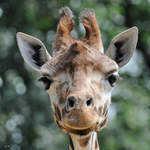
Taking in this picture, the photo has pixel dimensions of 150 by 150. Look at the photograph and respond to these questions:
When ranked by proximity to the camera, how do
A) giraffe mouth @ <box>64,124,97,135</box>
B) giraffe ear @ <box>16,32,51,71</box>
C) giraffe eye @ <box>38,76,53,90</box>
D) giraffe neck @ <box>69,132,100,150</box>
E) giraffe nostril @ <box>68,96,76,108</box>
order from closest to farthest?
giraffe nostril @ <box>68,96,76,108</box> → giraffe mouth @ <box>64,124,97,135</box> → giraffe neck @ <box>69,132,100,150</box> → giraffe eye @ <box>38,76,53,90</box> → giraffe ear @ <box>16,32,51,71</box>

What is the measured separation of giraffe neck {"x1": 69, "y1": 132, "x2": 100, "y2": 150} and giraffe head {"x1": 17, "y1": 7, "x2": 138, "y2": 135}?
165 millimetres

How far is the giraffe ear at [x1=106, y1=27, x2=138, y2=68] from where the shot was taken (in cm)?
607

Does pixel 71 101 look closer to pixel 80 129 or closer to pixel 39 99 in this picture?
pixel 80 129

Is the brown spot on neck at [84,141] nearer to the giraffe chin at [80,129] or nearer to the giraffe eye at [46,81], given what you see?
the giraffe chin at [80,129]

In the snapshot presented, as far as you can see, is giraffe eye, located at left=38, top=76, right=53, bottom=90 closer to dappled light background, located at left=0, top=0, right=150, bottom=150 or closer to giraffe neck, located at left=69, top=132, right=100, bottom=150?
giraffe neck, located at left=69, top=132, right=100, bottom=150

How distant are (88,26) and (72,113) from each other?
1.83m

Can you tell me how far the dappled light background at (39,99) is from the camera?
1219 centimetres

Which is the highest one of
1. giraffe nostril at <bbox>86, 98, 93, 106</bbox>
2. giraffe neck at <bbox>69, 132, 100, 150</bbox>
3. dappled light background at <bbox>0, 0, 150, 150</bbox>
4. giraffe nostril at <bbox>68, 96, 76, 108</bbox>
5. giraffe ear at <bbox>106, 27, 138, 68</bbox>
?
giraffe nostril at <bbox>68, 96, 76, 108</bbox>

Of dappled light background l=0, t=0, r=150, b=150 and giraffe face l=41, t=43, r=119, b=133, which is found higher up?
giraffe face l=41, t=43, r=119, b=133

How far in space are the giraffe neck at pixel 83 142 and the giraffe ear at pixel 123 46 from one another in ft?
4.01

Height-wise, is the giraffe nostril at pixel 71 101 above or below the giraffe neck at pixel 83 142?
above

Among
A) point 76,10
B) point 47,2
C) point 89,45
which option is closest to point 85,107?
point 89,45

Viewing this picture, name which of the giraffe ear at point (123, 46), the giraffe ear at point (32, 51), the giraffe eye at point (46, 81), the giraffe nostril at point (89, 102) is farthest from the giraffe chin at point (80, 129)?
the giraffe ear at point (32, 51)

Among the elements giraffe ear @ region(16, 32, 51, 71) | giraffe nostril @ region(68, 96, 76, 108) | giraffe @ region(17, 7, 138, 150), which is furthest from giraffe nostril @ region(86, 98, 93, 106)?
giraffe ear @ region(16, 32, 51, 71)
